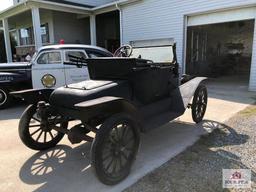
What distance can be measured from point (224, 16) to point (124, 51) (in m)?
5.75

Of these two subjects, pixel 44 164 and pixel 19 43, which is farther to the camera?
pixel 19 43

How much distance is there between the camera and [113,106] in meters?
2.93

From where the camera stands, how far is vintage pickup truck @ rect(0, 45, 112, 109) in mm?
6617

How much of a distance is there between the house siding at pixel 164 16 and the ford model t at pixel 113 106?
5210 mm

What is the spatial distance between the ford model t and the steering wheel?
0.44m

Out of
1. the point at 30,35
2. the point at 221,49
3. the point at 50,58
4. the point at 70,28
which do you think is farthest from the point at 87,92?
the point at 30,35

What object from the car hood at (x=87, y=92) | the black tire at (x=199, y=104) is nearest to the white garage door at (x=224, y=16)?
the black tire at (x=199, y=104)

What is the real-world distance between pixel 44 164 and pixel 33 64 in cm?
404

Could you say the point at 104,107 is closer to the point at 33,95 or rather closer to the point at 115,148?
the point at 115,148

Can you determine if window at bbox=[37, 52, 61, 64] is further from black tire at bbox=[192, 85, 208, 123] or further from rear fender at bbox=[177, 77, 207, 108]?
black tire at bbox=[192, 85, 208, 123]

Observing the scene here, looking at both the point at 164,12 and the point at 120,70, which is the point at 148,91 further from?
the point at 164,12

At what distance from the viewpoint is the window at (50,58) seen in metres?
6.70

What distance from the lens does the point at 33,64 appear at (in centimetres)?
665

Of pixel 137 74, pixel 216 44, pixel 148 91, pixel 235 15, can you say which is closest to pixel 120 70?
pixel 137 74
